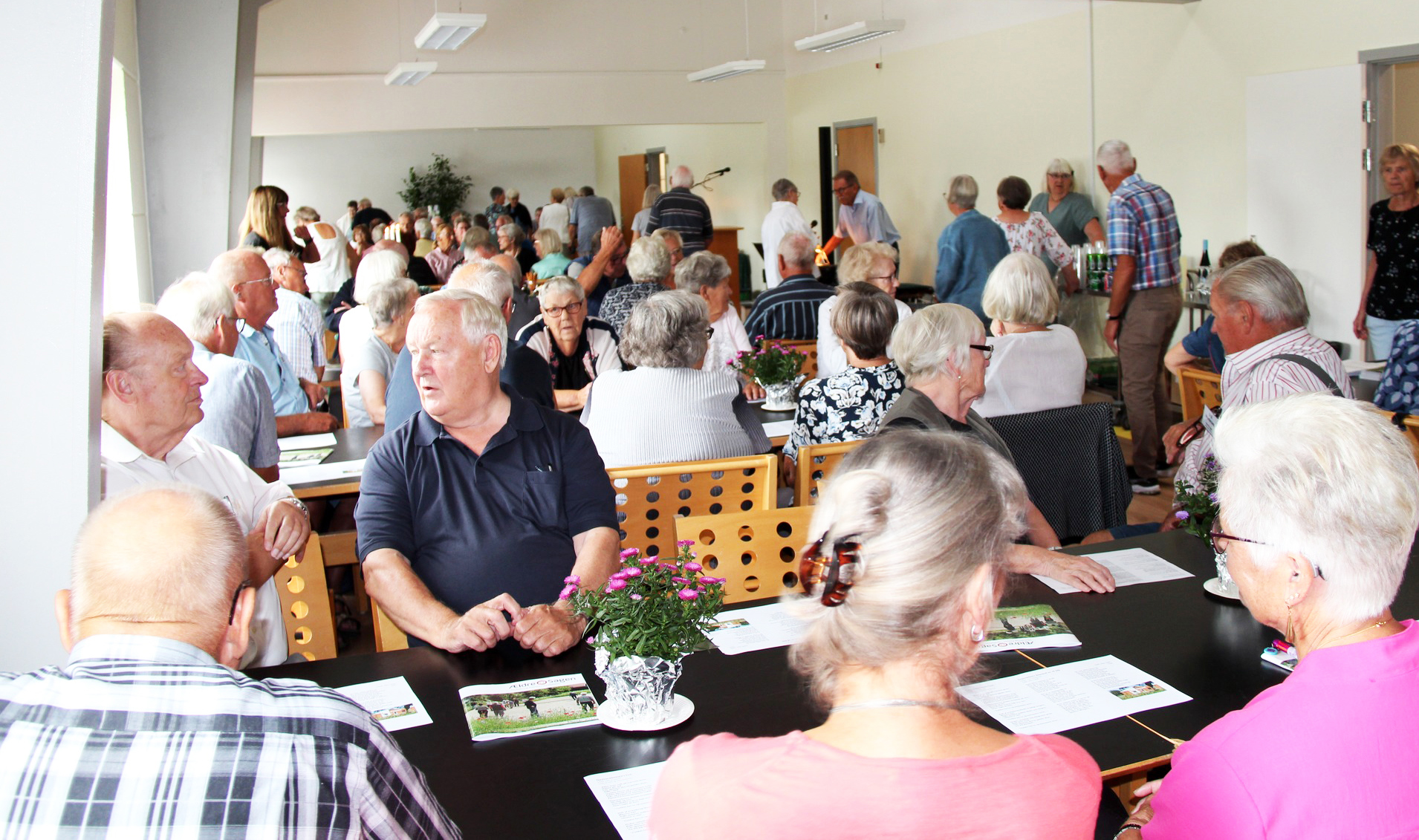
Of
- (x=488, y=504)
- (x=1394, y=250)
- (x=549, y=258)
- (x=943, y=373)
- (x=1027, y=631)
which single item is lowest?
(x=1027, y=631)

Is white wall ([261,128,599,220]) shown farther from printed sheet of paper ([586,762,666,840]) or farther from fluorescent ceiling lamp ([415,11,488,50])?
printed sheet of paper ([586,762,666,840])

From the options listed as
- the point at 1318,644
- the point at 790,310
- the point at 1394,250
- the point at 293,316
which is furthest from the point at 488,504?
the point at 1394,250

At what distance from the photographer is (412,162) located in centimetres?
1734

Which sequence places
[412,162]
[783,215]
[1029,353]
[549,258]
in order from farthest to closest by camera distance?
[412,162], [783,215], [549,258], [1029,353]

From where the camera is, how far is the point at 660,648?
178 centimetres

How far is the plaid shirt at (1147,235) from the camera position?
657cm

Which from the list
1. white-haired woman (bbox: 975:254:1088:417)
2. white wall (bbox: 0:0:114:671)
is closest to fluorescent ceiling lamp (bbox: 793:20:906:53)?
white-haired woman (bbox: 975:254:1088:417)

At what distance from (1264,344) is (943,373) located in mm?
1125

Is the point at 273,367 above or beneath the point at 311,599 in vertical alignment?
above

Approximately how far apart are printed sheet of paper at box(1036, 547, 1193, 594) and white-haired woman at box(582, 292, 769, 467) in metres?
1.42

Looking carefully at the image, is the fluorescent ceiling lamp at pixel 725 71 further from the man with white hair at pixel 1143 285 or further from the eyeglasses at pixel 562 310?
the eyeglasses at pixel 562 310

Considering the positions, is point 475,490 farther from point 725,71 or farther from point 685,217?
point 725,71

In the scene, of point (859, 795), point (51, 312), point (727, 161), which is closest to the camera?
point (859, 795)

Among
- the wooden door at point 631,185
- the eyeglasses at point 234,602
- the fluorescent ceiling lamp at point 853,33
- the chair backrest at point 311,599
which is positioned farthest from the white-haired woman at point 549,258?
the wooden door at point 631,185
